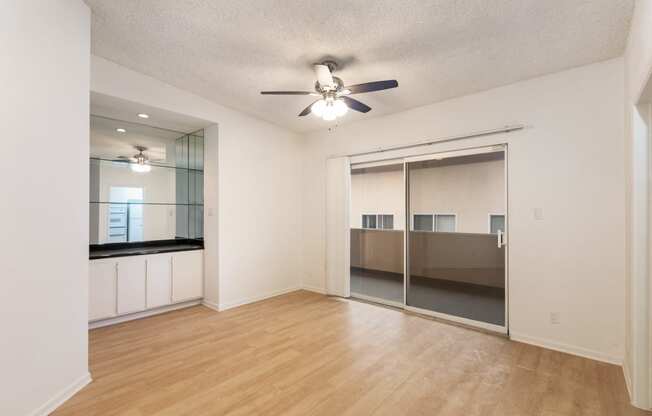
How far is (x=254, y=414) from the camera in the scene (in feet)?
6.16

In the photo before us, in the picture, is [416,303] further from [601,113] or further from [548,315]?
[601,113]

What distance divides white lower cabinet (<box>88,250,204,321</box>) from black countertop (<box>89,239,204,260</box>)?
0.06 metres

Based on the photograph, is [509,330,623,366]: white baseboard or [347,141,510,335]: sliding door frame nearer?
[509,330,623,366]: white baseboard

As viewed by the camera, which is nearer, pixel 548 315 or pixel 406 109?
pixel 548 315

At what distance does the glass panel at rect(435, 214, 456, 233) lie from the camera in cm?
368

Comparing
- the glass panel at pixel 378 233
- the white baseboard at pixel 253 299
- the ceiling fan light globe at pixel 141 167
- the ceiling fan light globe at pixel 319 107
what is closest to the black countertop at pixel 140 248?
the white baseboard at pixel 253 299

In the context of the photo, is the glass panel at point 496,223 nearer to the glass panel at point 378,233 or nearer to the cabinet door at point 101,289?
the glass panel at point 378,233

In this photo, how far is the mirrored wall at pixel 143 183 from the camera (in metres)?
3.78

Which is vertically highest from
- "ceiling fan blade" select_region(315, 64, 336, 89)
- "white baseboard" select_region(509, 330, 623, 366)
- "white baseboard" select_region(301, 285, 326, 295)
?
"ceiling fan blade" select_region(315, 64, 336, 89)

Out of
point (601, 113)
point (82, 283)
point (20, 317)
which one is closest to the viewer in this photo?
point (20, 317)

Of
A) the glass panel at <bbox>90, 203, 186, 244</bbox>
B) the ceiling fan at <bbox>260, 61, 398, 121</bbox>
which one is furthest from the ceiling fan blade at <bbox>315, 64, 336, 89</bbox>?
the glass panel at <bbox>90, 203, 186, 244</bbox>

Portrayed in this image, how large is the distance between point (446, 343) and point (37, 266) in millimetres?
3448

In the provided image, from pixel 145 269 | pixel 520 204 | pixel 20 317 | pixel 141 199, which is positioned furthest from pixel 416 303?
pixel 141 199

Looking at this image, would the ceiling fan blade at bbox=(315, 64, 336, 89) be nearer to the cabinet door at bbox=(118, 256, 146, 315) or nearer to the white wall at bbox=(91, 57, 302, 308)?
the white wall at bbox=(91, 57, 302, 308)
